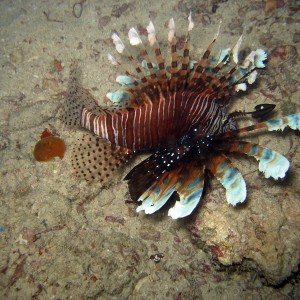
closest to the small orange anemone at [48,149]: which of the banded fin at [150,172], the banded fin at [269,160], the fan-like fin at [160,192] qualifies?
the banded fin at [150,172]

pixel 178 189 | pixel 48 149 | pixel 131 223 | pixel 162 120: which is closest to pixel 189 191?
pixel 178 189

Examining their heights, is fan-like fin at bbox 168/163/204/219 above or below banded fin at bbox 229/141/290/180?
below

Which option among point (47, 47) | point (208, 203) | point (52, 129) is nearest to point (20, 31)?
point (47, 47)

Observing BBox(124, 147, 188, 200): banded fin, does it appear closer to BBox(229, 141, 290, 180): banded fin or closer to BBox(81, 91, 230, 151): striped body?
BBox(81, 91, 230, 151): striped body

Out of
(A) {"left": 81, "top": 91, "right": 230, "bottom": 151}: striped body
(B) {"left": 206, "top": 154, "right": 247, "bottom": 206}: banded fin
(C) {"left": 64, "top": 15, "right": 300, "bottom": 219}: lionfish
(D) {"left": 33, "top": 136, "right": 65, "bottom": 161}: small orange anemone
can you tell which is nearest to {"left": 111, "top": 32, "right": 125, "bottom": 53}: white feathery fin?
(C) {"left": 64, "top": 15, "right": 300, "bottom": 219}: lionfish

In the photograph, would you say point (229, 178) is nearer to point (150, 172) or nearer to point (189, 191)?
point (189, 191)

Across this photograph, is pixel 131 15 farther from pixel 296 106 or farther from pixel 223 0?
pixel 296 106
